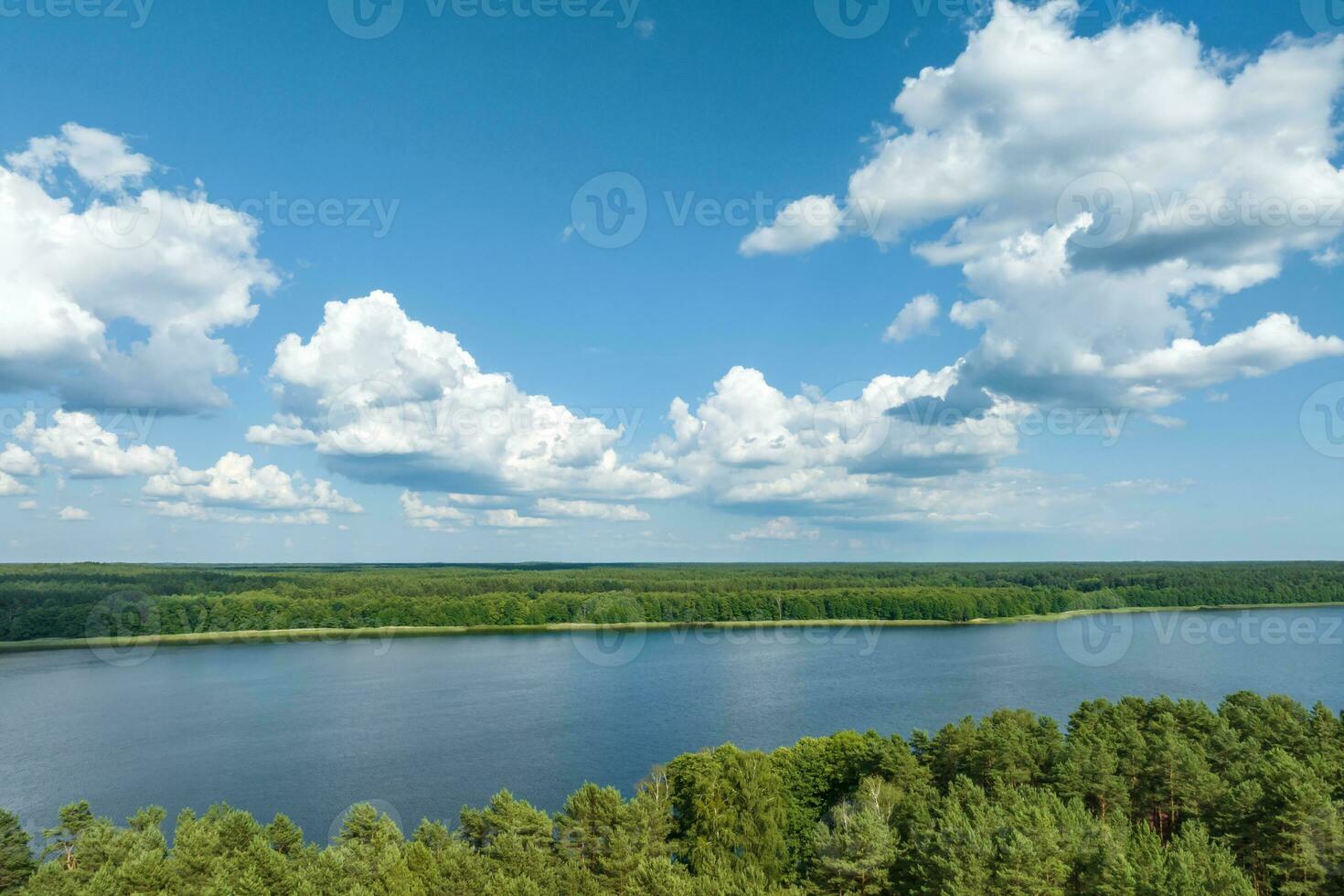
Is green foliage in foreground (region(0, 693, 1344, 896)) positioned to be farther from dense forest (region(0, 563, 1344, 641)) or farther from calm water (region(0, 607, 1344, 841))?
dense forest (region(0, 563, 1344, 641))

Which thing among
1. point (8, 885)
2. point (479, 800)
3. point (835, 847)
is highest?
point (835, 847)

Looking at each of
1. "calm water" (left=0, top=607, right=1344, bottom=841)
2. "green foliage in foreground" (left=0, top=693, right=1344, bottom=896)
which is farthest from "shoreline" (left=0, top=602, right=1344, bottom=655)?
"green foliage in foreground" (left=0, top=693, right=1344, bottom=896)

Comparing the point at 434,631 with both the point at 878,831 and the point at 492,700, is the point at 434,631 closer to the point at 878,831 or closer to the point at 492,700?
the point at 492,700

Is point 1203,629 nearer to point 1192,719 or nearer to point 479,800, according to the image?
point 1192,719

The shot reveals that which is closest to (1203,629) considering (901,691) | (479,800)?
(901,691)

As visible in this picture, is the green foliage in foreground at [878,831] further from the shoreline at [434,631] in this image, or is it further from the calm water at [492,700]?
the shoreline at [434,631]

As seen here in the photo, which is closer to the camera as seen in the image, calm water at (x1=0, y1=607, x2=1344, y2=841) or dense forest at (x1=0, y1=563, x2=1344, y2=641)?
calm water at (x1=0, y1=607, x2=1344, y2=841)
